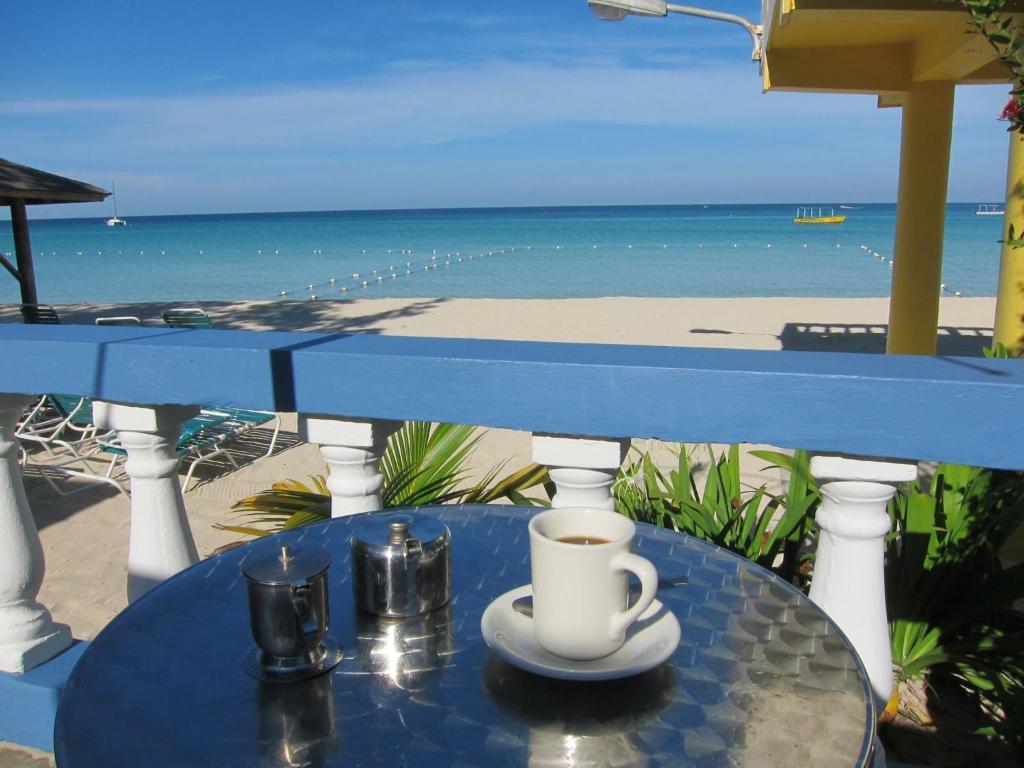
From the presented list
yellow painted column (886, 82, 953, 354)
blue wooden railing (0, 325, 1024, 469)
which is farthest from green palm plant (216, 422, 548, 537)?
yellow painted column (886, 82, 953, 354)

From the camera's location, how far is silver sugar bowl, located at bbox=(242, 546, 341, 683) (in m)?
1.05

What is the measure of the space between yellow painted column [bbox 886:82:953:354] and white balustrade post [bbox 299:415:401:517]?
5660mm

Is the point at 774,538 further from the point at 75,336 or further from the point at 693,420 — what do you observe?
the point at 75,336

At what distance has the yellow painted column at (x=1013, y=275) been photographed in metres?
3.80

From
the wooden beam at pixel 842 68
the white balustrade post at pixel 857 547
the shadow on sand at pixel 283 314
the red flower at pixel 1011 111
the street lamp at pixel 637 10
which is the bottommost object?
the shadow on sand at pixel 283 314

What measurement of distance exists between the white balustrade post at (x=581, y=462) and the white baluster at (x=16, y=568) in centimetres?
116

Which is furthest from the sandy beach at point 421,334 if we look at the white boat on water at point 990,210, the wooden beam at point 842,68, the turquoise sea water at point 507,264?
the white boat on water at point 990,210

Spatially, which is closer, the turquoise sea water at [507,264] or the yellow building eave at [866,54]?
the yellow building eave at [866,54]

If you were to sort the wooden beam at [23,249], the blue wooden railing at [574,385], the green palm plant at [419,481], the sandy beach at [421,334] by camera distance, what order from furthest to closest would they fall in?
the wooden beam at [23,249]
the sandy beach at [421,334]
the green palm plant at [419,481]
the blue wooden railing at [574,385]

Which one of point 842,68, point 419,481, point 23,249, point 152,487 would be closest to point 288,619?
point 152,487

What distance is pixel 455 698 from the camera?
3.31 feet

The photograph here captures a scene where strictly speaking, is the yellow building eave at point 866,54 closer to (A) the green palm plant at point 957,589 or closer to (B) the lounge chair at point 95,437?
(A) the green palm plant at point 957,589

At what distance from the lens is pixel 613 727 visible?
940 mm

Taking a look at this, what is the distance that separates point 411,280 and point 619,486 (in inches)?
1057
